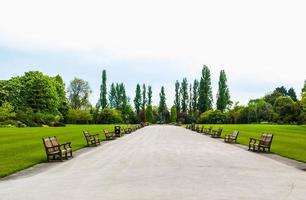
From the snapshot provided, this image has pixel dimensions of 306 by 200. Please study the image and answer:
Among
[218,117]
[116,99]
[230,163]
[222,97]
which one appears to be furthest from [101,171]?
[116,99]

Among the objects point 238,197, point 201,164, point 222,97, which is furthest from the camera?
point 222,97

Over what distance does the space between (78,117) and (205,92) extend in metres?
43.5

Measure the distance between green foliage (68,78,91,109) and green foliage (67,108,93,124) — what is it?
1329 centimetres

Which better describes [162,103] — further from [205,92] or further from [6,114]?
[6,114]

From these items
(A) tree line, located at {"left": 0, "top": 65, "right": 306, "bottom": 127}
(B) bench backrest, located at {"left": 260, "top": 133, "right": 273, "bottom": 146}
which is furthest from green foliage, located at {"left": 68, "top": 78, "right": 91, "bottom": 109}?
(B) bench backrest, located at {"left": 260, "top": 133, "right": 273, "bottom": 146}

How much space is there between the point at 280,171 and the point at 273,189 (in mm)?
4692

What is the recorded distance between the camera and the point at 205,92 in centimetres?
14138

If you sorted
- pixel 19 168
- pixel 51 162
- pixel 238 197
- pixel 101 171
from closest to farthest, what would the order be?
1. pixel 238 197
2. pixel 101 171
3. pixel 19 168
4. pixel 51 162

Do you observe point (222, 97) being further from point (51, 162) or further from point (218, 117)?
point (51, 162)

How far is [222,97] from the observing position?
138 meters

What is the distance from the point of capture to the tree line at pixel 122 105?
9431 centimetres

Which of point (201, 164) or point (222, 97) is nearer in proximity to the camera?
point (201, 164)

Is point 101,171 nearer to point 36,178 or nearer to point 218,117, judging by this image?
point 36,178

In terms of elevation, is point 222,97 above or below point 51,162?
above
